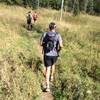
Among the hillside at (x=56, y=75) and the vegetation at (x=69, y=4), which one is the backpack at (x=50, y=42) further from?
the vegetation at (x=69, y=4)

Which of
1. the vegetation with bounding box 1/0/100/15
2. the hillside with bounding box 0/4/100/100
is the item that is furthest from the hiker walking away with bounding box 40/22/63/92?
the vegetation with bounding box 1/0/100/15

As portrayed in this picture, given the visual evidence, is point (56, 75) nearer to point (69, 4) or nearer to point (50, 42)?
point (50, 42)

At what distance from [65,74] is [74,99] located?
193 cm

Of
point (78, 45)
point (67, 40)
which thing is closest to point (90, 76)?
point (78, 45)

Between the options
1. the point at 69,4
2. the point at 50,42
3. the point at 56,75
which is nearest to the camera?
the point at 50,42

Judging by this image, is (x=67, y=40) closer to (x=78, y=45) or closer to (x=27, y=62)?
(x=78, y=45)

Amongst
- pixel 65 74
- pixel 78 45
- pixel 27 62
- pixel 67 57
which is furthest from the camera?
pixel 78 45

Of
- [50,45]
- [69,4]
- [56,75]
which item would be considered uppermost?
[50,45]

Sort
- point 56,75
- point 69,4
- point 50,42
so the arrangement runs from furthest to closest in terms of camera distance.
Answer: point 69,4 < point 56,75 < point 50,42

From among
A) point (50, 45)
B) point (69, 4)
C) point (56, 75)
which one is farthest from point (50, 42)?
point (69, 4)

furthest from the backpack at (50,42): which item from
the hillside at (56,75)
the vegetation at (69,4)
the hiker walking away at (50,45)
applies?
the vegetation at (69,4)

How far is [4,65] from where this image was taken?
909 centimetres

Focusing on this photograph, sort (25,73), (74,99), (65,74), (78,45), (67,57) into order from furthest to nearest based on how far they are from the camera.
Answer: (78,45) < (67,57) < (65,74) < (25,73) < (74,99)

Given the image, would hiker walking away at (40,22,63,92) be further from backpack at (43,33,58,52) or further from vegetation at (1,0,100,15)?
vegetation at (1,0,100,15)
